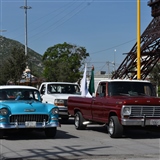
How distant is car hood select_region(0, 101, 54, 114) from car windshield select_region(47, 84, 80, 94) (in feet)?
21.3

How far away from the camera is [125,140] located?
1291cm

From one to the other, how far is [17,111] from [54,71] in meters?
35.9

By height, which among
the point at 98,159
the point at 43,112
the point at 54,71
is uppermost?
the point at 54,71

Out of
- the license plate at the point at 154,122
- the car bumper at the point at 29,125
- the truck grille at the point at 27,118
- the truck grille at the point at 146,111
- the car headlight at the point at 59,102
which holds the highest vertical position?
the car headlight at the point at 59,102

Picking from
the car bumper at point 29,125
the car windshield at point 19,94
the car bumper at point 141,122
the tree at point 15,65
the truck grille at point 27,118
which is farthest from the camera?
the tree at point 15,65

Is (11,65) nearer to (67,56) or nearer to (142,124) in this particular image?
(67,56)

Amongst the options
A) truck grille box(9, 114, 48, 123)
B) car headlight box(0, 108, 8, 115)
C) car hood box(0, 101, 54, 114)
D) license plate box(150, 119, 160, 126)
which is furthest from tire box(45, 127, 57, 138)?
license plate box(150, 119, 160, 126)

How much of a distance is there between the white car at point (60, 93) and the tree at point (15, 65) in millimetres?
21594

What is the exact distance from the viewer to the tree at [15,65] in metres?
41.1

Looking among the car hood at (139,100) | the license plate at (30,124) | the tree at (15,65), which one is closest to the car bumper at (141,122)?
the car hood at (139,100)

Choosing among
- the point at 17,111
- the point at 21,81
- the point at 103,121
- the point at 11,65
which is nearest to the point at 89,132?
the point at 103,121

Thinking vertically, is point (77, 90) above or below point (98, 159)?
above

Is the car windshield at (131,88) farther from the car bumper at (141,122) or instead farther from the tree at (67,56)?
the tree at (67,56)

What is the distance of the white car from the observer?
17.9 m
